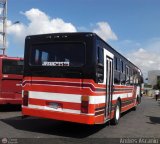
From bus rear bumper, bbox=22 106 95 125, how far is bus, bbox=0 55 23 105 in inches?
210

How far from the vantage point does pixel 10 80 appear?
1669cm

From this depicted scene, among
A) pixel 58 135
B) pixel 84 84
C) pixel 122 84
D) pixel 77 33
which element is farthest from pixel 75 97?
pixel 122 84

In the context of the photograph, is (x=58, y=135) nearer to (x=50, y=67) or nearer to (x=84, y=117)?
(x=84, y=117)

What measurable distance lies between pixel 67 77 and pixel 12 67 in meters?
6.70

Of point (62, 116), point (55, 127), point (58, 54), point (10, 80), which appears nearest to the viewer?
point (62, 116)

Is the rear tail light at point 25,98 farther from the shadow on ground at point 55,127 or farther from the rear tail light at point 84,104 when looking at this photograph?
the rear tail light at point 84,104

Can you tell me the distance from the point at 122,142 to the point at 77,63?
8.79 ft

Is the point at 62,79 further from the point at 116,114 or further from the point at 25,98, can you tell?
the point at 116,114

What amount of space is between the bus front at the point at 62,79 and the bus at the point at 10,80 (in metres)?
5.05

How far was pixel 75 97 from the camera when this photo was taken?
10.6 meters

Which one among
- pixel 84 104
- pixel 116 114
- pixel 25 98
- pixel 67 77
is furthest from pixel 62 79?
pixel 116 114

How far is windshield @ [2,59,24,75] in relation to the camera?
16.6 metres

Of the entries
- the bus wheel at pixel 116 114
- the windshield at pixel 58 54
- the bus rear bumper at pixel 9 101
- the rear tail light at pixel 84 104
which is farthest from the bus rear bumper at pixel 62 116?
the bus rear bumper at pixel 9 101

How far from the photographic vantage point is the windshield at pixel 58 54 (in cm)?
1082
